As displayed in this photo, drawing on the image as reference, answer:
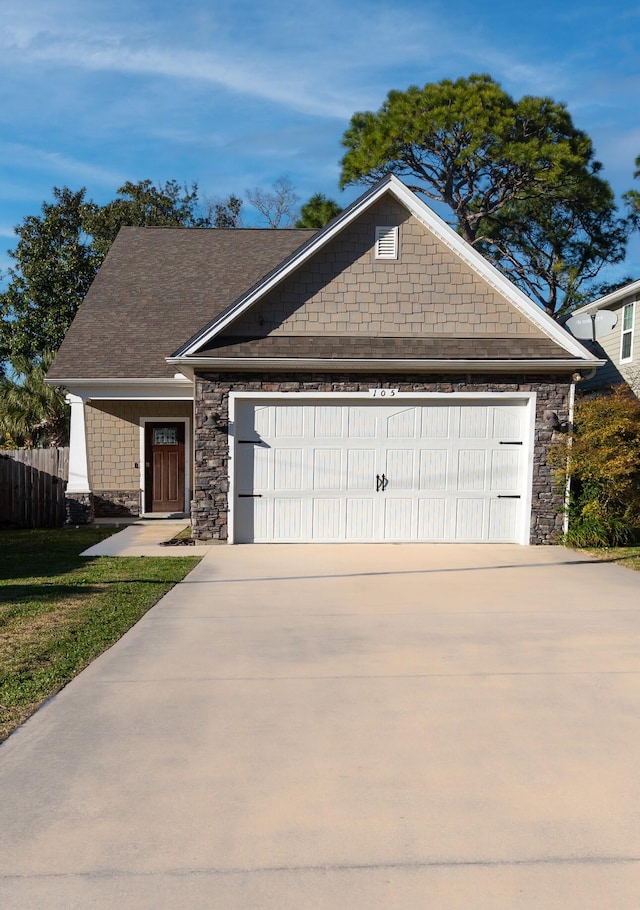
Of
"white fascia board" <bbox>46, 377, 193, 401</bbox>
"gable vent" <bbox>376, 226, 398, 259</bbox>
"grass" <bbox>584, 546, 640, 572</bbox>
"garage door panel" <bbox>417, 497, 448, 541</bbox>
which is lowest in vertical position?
"grass" <bbox>584, 546, 640, 572</bbox>

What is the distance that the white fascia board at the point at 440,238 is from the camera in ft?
42.9

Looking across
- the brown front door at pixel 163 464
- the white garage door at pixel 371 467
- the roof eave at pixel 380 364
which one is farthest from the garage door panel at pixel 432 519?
the brown front door at pixel 163 464

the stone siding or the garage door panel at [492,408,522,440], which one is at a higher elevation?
the stone siding

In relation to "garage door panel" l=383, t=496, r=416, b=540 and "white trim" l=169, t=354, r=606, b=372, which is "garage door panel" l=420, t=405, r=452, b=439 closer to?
"white trim" l=169, t=354, r=606, b=372

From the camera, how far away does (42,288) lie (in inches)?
1196

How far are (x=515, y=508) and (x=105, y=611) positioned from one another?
25.8 ft

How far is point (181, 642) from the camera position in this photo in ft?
23.1

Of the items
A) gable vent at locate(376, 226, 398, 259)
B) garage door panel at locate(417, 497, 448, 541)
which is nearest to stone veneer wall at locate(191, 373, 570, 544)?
garage door panel at locate(417, 497, 448, 541)

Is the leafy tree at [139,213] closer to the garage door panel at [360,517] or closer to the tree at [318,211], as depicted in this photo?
the tree at [318,211]

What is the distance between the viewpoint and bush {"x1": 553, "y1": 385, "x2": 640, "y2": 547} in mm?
12555

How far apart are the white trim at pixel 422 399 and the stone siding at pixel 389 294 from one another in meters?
1.10

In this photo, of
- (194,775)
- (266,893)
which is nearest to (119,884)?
(266,893)

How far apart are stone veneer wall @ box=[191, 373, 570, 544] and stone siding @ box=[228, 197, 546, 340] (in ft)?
2.88

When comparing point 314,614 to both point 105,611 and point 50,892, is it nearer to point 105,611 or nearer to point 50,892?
point 105,611
